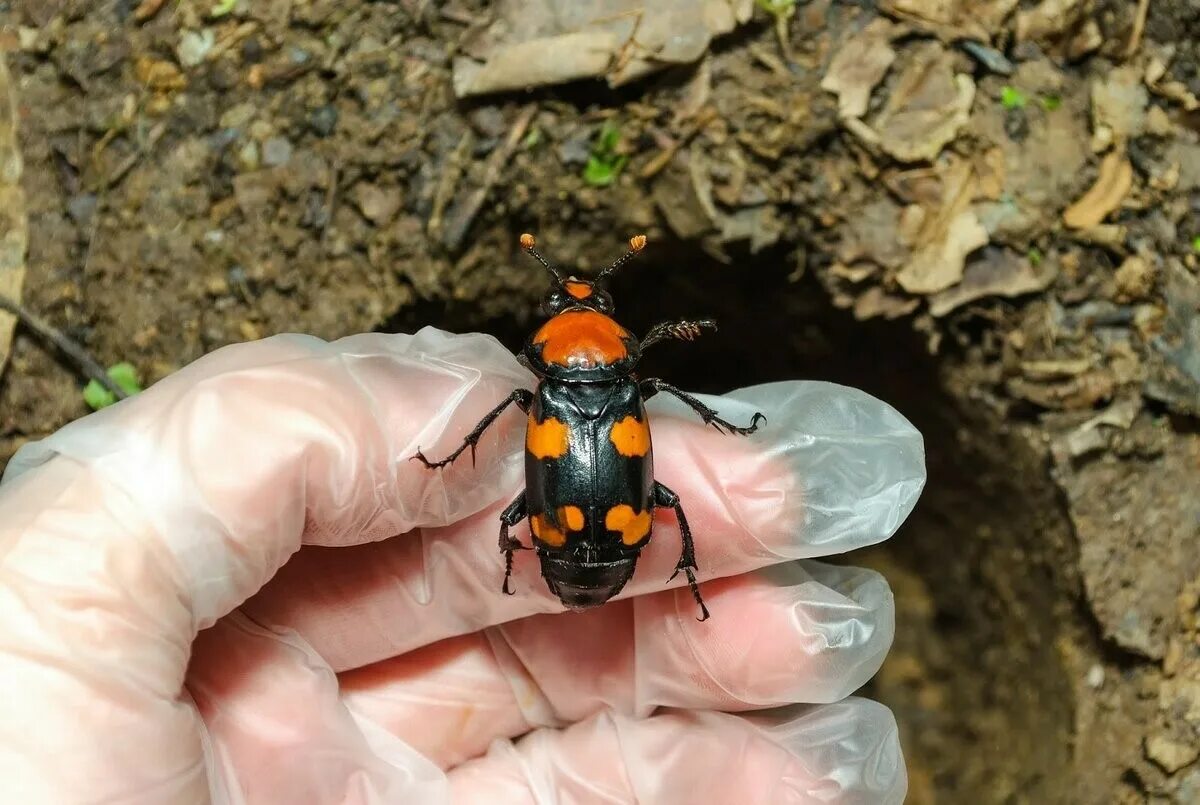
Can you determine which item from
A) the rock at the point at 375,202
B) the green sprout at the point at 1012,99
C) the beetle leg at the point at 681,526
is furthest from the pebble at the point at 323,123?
the green sprout at the point at 1012,99

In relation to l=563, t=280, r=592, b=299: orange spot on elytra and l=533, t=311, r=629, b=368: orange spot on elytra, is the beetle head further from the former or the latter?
l=533, t=311, r=629, b=368: orange spot on elytra

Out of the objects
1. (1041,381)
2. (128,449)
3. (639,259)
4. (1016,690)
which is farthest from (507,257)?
(1016,690)

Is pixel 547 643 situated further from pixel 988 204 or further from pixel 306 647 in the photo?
pixel 988 204

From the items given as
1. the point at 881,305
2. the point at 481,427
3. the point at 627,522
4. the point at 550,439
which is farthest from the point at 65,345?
the point at 881,305

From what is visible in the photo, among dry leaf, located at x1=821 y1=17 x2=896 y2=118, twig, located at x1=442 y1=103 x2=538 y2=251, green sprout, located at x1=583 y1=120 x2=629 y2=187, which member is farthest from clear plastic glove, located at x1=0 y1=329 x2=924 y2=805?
dry leaf, located at x1=821 y1=17 x2=896 y2=118

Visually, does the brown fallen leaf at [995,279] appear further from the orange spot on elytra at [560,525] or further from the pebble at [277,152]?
the pebble at [277,152]

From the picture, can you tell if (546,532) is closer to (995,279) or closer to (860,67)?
(995,279)

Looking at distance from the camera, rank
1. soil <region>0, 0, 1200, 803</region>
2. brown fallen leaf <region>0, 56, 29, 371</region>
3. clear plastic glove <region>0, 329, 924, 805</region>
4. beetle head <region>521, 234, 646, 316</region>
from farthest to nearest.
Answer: soil <region>0, 0, 1200, 803</region>
brown fallen leaf <region>0, 56, 29, 371</region>
beetle head <region>521, 234, 646, 316</region>
clear plastic glove <region>0, 329, 924, 805</region>
